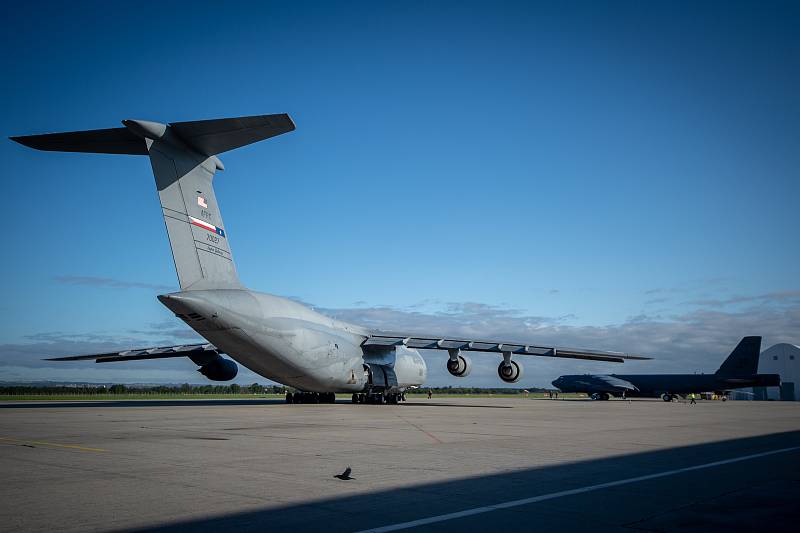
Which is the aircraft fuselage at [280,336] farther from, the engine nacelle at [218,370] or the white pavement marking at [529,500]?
the white pavement marking at [529,500]

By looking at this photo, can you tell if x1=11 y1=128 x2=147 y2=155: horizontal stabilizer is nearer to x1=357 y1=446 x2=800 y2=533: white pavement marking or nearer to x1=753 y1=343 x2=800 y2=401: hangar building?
x1=357 y1=446 x2=800 y2=533: white pavement marking

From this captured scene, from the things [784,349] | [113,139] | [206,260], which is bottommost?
[784,349]

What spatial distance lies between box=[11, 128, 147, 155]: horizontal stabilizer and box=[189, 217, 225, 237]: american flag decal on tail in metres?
2.21

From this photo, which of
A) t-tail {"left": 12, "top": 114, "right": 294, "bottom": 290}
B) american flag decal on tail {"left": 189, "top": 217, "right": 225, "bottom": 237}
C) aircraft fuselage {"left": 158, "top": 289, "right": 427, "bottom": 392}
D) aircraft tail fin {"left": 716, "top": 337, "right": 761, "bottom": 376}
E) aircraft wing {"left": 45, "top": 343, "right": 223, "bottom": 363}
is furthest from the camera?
aircraft tail fin {"left": 716, "top": 337, "right": 761, "bottom": 376}

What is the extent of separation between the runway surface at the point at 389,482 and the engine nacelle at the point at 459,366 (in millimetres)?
16601

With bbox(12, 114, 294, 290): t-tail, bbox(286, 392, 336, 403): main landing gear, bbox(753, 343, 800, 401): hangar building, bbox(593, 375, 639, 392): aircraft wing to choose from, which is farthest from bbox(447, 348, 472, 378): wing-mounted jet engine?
bbox(753, 343, 800, 401): hangar building

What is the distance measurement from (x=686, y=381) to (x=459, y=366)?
36.2 meters

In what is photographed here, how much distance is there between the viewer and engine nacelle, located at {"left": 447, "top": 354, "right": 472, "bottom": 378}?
28766 mm

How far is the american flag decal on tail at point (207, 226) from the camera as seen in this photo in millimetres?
18000

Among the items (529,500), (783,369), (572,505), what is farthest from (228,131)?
(783,369)

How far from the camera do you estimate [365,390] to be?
97.0 feet

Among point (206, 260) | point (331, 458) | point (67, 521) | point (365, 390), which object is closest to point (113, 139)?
point (206, 260)

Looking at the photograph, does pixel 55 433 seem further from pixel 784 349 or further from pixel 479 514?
pixel 784 349

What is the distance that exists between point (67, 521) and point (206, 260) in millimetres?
14315
